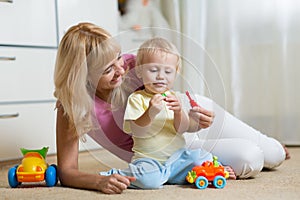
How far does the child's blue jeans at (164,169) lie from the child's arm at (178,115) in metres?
0.07

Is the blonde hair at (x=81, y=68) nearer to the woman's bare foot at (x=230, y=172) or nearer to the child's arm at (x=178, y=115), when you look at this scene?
the child's arm at (x=178, y=115)

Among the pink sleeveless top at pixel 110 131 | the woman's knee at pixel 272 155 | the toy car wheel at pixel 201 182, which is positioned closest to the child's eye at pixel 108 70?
the pink sleeveless top at pixel 110 131

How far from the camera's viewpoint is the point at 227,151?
3.98 ft

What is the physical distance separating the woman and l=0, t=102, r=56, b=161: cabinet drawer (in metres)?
0.63

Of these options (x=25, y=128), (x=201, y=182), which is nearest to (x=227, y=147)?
(x=201, y=182)

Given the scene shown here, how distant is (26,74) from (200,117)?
3.09 feet

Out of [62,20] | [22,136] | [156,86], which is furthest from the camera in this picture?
[62,20]

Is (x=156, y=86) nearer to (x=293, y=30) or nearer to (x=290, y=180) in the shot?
(x=290, y=180)

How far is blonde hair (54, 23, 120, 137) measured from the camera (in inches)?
42.8

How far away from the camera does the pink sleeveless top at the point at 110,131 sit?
3.88 feet

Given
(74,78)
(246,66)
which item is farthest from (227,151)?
(246,66)

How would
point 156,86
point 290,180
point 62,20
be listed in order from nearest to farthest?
point 156,86, point 290,180, point 62,20

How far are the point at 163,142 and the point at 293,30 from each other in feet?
3.32

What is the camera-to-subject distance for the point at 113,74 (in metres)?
1.12
